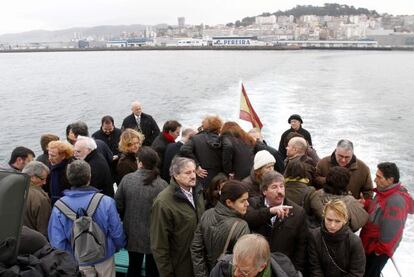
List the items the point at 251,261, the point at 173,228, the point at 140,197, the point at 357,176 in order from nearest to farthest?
Answer: 1. the point at 251,261
2. the point at 173,228
3. the point at 140,197
4. the point at 357,176

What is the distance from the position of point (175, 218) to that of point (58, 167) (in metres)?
1.20

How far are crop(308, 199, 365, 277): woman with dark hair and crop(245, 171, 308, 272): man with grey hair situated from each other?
78mm

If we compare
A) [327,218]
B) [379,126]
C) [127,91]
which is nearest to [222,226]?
[327,218]

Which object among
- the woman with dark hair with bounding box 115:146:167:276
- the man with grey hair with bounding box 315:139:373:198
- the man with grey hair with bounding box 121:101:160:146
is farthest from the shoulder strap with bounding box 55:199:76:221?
the man with grey hair with bounding box 121:101:160:146

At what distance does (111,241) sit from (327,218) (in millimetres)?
1457

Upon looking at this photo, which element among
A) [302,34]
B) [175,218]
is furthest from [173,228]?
[302,34]

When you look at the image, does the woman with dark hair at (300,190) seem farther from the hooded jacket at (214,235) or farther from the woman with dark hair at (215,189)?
the hooded jacket at (214,235)

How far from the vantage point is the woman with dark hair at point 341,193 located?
2.91 meters

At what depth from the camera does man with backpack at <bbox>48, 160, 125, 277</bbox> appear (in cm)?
271

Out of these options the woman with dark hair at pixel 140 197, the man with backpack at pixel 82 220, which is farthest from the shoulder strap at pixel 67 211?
the woman with dark hair at pixel 140 197

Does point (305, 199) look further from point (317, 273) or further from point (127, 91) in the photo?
point (127, 91)

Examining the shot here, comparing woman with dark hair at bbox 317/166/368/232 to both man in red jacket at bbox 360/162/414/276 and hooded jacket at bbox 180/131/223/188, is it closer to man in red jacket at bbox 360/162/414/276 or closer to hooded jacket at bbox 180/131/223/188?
man in red jacket at bbox 360/162/414/276

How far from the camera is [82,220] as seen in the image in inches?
106

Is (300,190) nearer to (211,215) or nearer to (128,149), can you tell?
(211,215)
